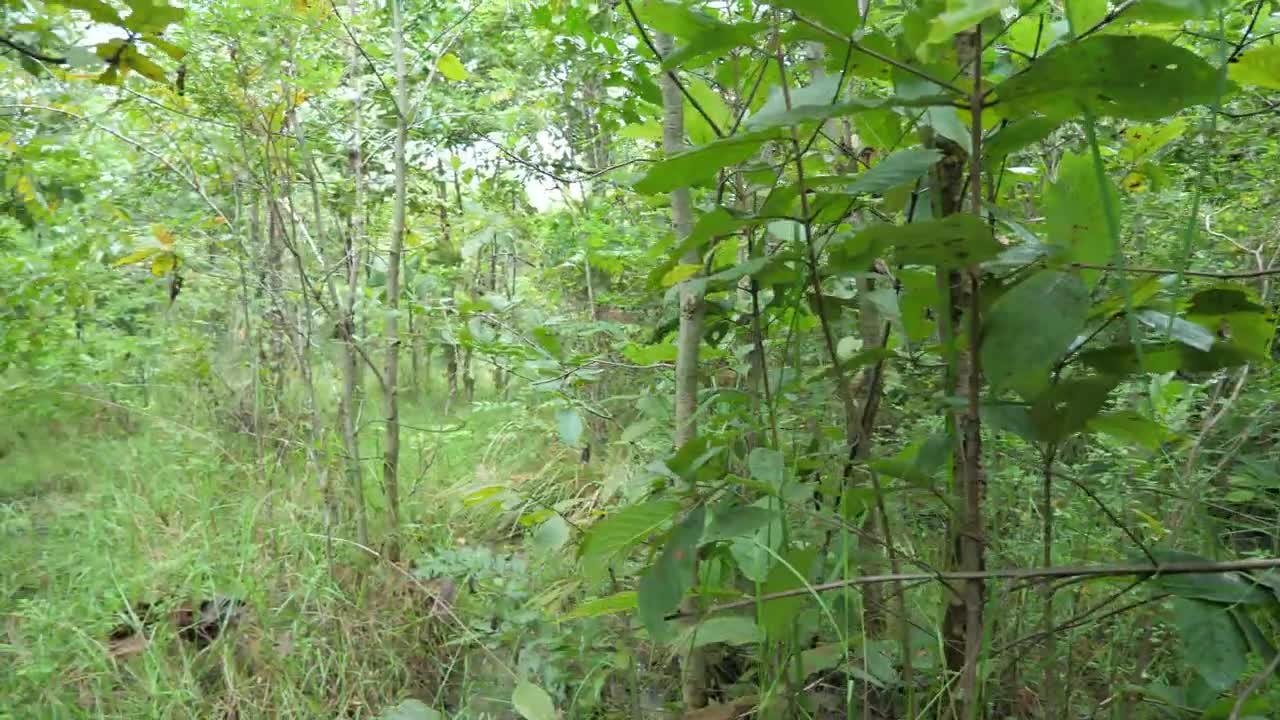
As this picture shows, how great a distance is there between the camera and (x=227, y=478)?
2865mm

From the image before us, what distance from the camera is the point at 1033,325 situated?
593mm

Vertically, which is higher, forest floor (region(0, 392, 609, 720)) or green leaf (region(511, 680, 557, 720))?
green leaf (region(511, 680, 557, 720))

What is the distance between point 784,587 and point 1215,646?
0.37m

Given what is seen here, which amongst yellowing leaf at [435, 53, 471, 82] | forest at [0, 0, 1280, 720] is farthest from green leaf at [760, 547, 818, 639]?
yellowing leaf at [435, 53, 471, 82]

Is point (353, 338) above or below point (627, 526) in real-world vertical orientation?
above

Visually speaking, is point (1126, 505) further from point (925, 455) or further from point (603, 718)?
point (603, 718)

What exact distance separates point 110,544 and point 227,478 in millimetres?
424

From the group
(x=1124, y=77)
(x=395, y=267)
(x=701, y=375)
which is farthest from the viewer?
(x=395, y=267)

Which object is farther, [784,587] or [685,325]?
[685,325]

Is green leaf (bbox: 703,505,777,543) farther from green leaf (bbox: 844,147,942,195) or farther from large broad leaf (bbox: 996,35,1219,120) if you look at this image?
large broad leaf (bbox: 996,35,1219,120)

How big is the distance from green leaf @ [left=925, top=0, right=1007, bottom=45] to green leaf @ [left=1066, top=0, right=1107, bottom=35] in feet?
0.63

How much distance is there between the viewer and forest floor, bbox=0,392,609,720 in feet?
5.74

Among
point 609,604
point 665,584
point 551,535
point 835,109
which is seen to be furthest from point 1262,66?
point 551,535

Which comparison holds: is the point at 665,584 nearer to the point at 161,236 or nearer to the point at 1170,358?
the point at 1170,358
